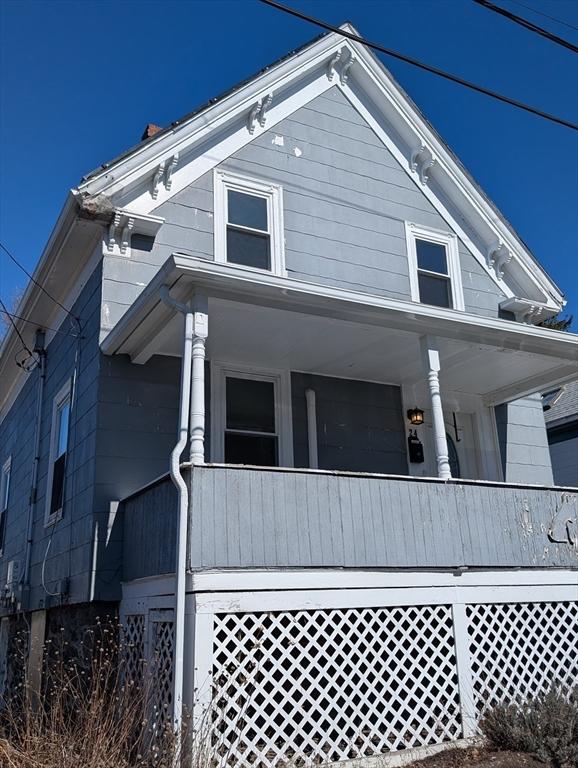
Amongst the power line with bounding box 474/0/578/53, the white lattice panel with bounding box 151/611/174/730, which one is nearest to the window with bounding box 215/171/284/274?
the power line with bounding box 474/0/578/53

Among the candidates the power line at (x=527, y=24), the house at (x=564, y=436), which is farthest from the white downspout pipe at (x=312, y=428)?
the house at (x=564, y=436)

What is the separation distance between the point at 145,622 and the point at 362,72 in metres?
8.85

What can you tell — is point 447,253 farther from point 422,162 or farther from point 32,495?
point 32,495

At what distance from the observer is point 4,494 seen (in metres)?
13.7

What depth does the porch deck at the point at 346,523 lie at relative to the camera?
6062mm

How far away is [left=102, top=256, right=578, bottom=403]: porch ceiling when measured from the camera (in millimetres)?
6965

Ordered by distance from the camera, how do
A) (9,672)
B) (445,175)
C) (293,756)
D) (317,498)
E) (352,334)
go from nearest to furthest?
1. (293,756)
2. (317,498)
3. (352,334)
4. (9,672)
5. (445,175)

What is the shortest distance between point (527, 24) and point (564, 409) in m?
11.5

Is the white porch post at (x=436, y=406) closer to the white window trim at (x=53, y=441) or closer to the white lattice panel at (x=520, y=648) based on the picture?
the white lattice panel at (x=520, y=648)

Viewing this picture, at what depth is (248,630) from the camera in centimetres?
594

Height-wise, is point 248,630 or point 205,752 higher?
point 248,630

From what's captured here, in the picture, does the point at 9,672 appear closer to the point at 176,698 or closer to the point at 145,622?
the point at 145,622

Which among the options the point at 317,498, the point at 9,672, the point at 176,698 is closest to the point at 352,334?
the point at 317,498

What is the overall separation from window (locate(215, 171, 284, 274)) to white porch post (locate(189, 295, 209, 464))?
9.33 ft
